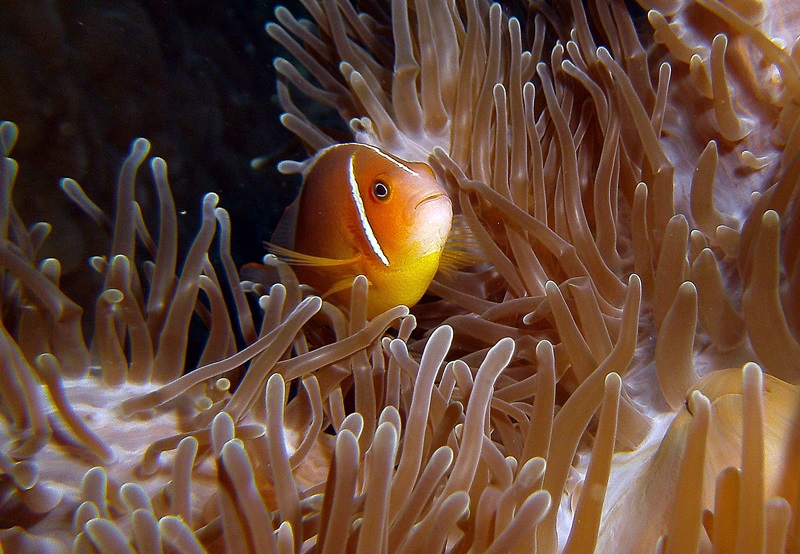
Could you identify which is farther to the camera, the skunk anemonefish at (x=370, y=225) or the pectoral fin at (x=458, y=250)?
the pectoral fin at (x=458, y=250)

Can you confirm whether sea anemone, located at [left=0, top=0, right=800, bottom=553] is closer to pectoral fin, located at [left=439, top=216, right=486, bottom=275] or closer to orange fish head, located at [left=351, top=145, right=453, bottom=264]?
pectoral fin, located at [left=439, top=216, right=486, bottom=275]

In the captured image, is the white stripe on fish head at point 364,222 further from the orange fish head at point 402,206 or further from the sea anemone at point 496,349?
the sea anemone at point 496,349

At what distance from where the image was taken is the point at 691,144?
1.49 meters

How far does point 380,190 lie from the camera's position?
1.21 meters

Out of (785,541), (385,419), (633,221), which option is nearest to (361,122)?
(633,221)

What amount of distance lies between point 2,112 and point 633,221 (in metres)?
1.62

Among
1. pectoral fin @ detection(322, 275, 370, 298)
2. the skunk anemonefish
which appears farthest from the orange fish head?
pectoral fin @ detection(322, 275, 370, 298)

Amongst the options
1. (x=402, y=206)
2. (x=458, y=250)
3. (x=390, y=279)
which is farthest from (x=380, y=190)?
(x=458, y=250)

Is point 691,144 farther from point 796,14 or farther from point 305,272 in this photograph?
point 305,272

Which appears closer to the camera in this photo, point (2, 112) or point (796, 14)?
point (796, 14)

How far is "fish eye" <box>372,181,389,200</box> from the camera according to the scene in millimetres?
1204

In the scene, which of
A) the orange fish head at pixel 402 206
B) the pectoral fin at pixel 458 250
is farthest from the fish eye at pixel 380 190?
the pectoral fin at pixel 458 250

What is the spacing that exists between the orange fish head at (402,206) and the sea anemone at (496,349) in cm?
15

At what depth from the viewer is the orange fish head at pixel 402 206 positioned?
1.16m
